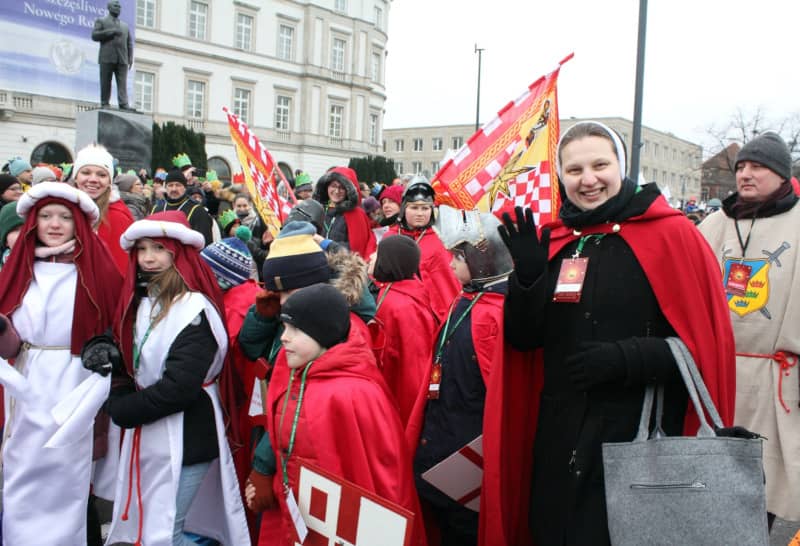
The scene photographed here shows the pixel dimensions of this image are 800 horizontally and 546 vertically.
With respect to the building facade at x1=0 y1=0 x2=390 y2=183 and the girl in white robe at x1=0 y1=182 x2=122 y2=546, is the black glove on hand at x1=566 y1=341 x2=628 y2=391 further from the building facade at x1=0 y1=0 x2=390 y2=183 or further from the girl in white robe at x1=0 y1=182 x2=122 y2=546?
the building facade at x1=0 y1=0 x2=390 y2=183

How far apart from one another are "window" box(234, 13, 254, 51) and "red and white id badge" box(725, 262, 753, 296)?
46.6 meters

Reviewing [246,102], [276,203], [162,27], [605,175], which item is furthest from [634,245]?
[246,102]

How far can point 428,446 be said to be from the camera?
118 inches

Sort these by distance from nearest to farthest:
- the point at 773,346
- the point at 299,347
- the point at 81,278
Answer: the point at 299,347
the point at 81,278
the point at 773,346

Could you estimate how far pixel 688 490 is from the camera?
1.83 m

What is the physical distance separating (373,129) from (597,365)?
178 feet

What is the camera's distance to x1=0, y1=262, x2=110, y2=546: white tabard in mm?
3064

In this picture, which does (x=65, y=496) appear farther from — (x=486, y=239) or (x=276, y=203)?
(x=276, y=203)

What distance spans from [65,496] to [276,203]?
2.89m

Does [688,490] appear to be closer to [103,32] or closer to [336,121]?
[103,32]

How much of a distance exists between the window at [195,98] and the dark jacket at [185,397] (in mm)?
43127

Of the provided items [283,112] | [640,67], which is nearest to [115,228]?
[640,67]

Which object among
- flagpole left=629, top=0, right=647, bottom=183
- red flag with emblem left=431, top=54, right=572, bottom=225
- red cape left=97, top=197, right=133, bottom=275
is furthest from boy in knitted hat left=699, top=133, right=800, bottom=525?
red cape left=97, top=197, right=133, bottom=275

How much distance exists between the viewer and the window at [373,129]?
2143 inches
